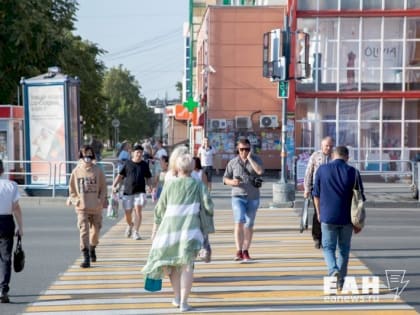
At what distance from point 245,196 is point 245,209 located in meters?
0.20

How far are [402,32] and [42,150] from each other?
1834 centimetres

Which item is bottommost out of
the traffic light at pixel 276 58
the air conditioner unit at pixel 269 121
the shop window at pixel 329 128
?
the shop window at pixel 329 128

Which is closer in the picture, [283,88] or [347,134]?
[283,88]

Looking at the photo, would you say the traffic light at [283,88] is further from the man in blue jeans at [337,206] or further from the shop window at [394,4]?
the shop window at [394,4]

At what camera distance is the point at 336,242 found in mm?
10383

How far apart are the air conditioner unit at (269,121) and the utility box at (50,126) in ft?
55.0

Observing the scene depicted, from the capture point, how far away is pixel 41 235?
16766 millimetres

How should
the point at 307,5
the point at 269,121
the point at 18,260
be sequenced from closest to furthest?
the point at 18,260 → the point at 307,5 → the point at 269,121

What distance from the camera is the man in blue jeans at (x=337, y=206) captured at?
33.4 ft

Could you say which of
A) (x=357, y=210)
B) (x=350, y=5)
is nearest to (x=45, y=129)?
(x=350, y=5)

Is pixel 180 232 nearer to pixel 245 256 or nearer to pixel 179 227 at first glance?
pixel 179 227

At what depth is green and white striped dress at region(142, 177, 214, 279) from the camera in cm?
922

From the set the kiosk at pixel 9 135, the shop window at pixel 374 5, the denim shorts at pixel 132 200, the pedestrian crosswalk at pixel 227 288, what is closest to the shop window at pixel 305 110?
the shop window at pixel 374 5

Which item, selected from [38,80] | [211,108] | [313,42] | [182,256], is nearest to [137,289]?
[182,256]
